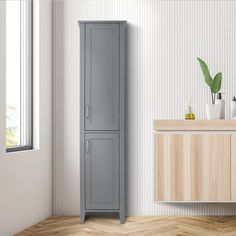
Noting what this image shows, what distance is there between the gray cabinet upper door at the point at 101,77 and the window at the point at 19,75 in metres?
0.50

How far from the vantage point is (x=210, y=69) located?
13.3ft

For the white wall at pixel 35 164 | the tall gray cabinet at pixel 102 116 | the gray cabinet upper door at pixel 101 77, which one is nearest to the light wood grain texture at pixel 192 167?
the tall gray cabinet at pixel 102 116

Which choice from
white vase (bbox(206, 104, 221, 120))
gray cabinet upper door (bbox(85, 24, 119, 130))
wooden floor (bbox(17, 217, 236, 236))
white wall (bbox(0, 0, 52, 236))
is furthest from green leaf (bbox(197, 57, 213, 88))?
white wall (bbox(0, 0, 52, 236))

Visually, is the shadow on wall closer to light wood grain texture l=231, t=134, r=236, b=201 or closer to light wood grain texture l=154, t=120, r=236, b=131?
light wood grain texture l=154, t=120, r=236, b=131

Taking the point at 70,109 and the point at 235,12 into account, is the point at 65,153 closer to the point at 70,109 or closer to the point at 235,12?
the point at 70,109

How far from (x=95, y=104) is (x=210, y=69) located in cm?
112

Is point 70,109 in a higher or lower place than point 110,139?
higher

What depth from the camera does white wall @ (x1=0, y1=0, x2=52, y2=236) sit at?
3.15 m

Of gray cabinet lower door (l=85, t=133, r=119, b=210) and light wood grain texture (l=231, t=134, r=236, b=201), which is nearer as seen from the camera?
light wood grain texture (l=231, t=134, r=236, b=201)

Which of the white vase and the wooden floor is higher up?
the white vase

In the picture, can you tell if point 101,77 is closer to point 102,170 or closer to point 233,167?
point 102,170

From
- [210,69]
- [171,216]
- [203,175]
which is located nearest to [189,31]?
[210,69]

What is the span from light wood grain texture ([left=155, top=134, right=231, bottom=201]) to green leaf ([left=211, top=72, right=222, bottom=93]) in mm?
483

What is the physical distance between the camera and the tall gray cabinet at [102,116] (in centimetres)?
378
